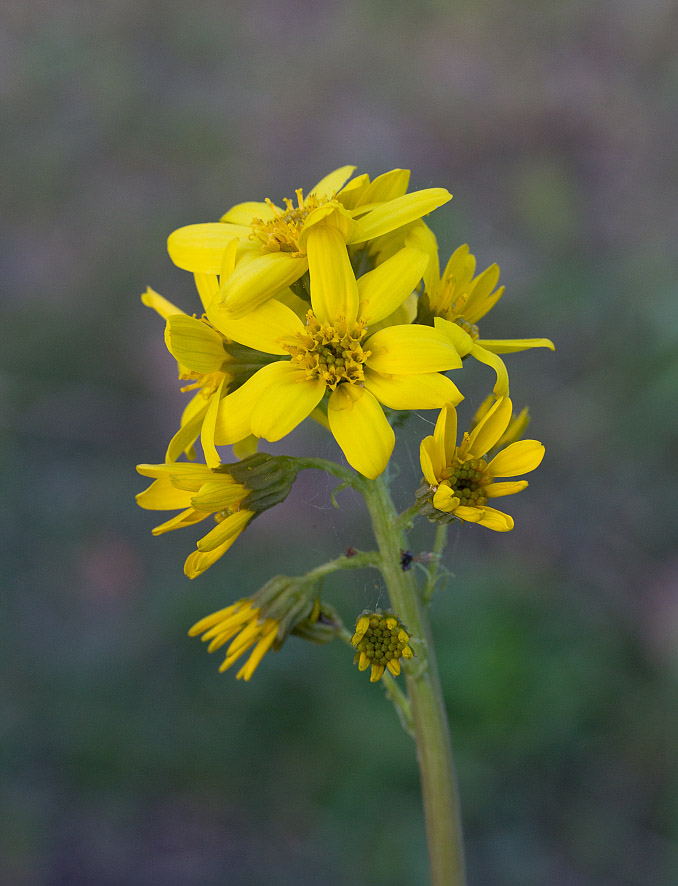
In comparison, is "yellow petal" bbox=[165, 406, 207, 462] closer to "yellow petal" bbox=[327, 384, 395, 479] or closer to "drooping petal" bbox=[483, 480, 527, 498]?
"yellow petal" bbox=[327, 384, 395, 479]

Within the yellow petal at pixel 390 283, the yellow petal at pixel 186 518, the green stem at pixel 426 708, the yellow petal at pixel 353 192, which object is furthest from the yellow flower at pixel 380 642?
the yellow petal at pixel 353 192

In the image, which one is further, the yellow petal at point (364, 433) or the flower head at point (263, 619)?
the flower head at point (263, 619)

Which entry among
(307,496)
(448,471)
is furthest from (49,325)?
(448,471)

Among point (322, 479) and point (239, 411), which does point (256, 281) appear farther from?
point (322, 479)

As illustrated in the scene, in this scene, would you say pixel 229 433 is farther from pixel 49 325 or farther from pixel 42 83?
pixel 42 83

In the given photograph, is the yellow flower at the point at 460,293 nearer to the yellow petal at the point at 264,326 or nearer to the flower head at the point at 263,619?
the yellow petal at the point at 264,326

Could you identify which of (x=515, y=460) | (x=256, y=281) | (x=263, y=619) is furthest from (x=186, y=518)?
(x=515, y=460)

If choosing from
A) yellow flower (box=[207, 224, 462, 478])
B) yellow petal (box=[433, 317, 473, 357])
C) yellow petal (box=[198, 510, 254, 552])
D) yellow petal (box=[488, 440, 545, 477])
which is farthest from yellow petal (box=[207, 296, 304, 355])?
yellow petal (box=[488, 440, 545, 477])
